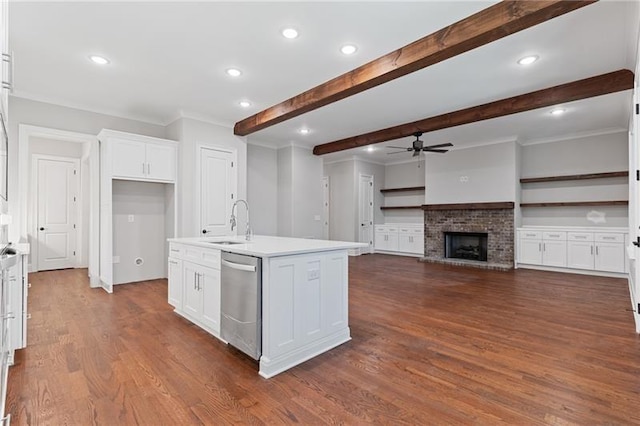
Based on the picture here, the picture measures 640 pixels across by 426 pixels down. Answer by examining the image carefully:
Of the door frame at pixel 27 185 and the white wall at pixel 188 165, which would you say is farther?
the white wall at pixel 188 165

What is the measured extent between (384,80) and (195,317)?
10.7 feet

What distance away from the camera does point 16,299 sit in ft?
8.45

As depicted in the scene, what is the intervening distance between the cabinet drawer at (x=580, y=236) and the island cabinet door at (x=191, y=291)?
22.4 ft

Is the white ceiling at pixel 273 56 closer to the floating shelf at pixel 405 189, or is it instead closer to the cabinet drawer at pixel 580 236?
the cabinet drawer at pixel 580 236

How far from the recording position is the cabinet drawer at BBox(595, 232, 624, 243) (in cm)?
573

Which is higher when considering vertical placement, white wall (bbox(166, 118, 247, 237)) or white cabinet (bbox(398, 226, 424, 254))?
white wall (bbox(166, 118, 247, 237))

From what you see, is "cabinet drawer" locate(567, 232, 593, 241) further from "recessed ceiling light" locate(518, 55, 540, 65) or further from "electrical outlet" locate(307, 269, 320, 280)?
"electrical outlet" locate(307, 269, 320, 280)

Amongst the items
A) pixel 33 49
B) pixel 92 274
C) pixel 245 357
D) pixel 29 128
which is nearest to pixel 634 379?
pixel 245 357

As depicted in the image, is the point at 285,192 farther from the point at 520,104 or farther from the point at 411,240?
the point at 520,104

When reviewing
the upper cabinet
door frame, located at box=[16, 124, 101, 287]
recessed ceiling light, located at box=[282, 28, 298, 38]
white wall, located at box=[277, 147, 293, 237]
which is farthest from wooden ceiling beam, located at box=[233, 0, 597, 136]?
door frame, located at box=[16, 124, 101, 287]

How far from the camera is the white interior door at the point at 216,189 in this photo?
5.45 metres

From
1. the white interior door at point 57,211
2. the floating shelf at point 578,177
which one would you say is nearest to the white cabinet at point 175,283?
the white interior door at point 57,211

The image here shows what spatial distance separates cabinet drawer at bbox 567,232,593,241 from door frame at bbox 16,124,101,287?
28.0 ft

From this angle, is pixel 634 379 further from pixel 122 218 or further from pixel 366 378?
pixel 122 218
